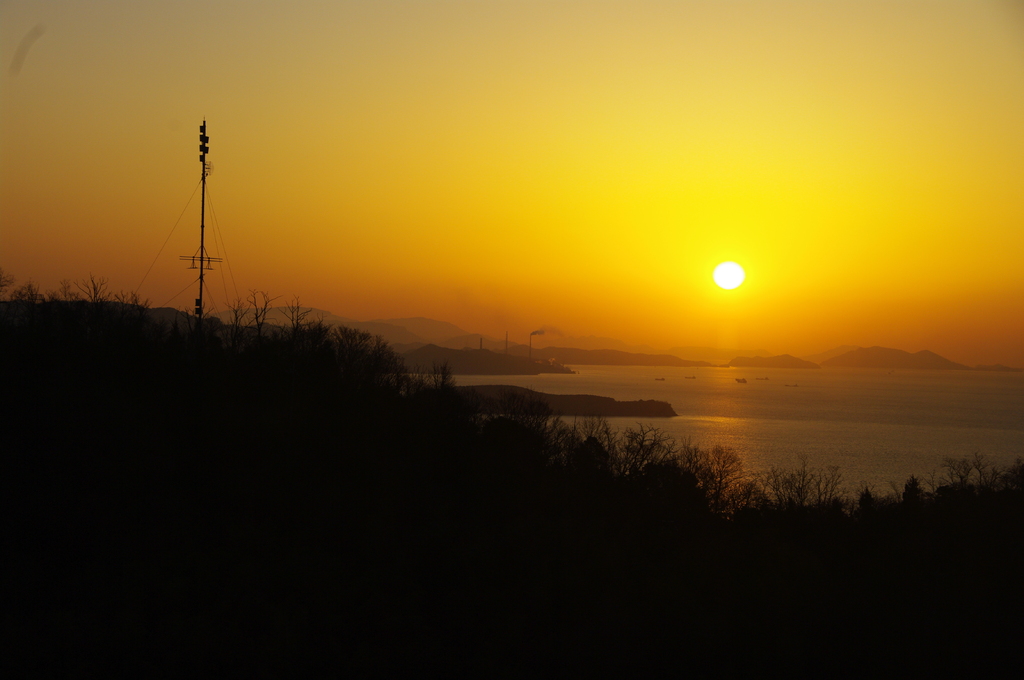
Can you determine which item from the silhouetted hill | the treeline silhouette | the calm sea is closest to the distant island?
the calm sea

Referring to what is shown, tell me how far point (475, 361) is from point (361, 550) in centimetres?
13077

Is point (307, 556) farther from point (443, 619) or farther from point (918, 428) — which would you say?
point (918, 428)

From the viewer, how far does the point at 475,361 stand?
14362cm

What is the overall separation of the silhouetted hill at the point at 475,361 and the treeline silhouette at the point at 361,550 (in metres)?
109

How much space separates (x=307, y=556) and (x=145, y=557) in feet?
9.16

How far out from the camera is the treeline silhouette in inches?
392

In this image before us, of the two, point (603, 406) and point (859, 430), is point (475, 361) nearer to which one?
point (603, 406)

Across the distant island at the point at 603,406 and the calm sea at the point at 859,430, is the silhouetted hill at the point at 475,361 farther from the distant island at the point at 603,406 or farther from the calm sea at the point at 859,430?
the distant island at the point at 603,406

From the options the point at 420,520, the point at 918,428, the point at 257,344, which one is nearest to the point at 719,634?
the point at 420,520

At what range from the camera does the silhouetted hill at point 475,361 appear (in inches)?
5324

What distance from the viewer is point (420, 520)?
14.9 metres

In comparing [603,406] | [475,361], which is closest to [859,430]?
[603,406]

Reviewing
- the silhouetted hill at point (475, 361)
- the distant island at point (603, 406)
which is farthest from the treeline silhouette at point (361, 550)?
the silhouetted hill at point (475, 361)

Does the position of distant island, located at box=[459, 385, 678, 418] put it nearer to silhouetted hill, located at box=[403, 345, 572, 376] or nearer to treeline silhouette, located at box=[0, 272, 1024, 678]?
silhouetted hill, located at box=[403, 345, 572, 376]
